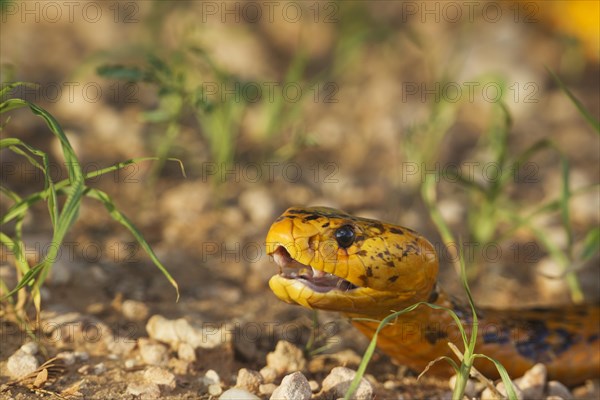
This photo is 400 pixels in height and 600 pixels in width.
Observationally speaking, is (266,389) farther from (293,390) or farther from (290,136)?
(290,136)

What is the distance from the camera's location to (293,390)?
2.86 meters

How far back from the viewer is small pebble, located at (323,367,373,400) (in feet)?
9.80

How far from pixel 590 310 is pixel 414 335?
125cm

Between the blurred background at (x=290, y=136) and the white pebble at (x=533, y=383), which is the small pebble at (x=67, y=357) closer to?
the blurred background at (x=290, y=136)

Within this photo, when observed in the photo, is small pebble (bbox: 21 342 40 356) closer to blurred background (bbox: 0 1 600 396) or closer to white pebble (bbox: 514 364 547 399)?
Result: blurred background (bbox: 0 1 600 396)

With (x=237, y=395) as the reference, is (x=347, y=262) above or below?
above

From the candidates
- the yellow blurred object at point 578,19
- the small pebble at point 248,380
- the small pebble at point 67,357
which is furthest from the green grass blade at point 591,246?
the yellow blurred object at point 578,19

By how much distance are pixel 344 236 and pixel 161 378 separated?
0.91m

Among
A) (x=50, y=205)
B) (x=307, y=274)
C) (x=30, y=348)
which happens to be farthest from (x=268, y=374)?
(x=50, y=205)

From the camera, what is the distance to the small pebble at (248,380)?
119 inches

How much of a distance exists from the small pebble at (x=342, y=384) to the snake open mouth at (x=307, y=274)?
0.33 m

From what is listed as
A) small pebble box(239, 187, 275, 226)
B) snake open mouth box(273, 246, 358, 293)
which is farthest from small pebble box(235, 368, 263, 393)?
small pebble box(239, 187, 275, 226)

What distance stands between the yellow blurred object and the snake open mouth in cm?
494

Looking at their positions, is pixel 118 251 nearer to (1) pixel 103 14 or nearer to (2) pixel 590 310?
(2) pixel 590 310
